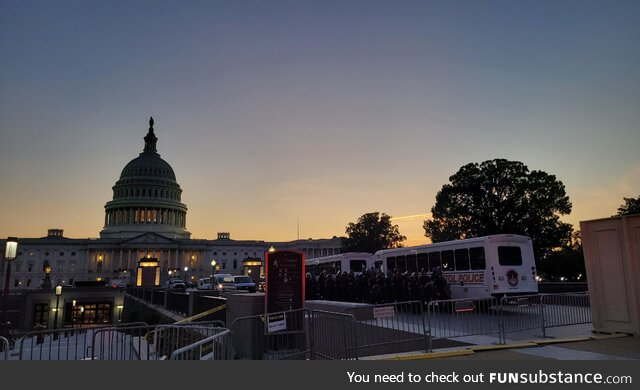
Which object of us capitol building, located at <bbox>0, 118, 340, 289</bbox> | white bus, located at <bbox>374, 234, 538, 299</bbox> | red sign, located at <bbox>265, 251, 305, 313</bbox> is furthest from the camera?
us capitol building, located at <bbox>0, 118, 340, 289</bbox>

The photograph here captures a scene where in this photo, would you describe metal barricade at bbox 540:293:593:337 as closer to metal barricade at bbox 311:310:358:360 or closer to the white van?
metal barricade at bbox 311:310:358:360

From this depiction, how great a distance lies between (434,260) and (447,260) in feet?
3.27

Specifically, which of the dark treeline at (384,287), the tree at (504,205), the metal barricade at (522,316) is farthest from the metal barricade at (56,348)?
the tree at (504,205)

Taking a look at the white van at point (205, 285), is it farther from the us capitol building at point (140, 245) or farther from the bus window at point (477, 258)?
the us capitol building at point (140, 245)

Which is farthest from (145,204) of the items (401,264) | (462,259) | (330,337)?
(330,337)

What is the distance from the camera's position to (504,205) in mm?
52750

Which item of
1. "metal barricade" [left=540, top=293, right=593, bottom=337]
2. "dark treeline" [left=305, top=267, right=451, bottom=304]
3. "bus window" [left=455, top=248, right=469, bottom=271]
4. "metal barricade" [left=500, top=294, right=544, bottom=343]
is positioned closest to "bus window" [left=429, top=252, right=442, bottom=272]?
"dark treeline" [left=305, top=267, right=451, bottom=304]

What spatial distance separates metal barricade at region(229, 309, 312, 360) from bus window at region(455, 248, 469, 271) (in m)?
12.5

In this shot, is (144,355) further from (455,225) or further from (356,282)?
(455,225)

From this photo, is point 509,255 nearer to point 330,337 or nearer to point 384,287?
point 384,287

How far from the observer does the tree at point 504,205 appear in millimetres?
51006

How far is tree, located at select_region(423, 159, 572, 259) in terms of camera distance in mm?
51006

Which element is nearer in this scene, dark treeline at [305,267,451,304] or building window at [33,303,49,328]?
dark treeline at [305,267,451,304]

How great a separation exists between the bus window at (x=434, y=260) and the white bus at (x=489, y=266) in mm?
52
